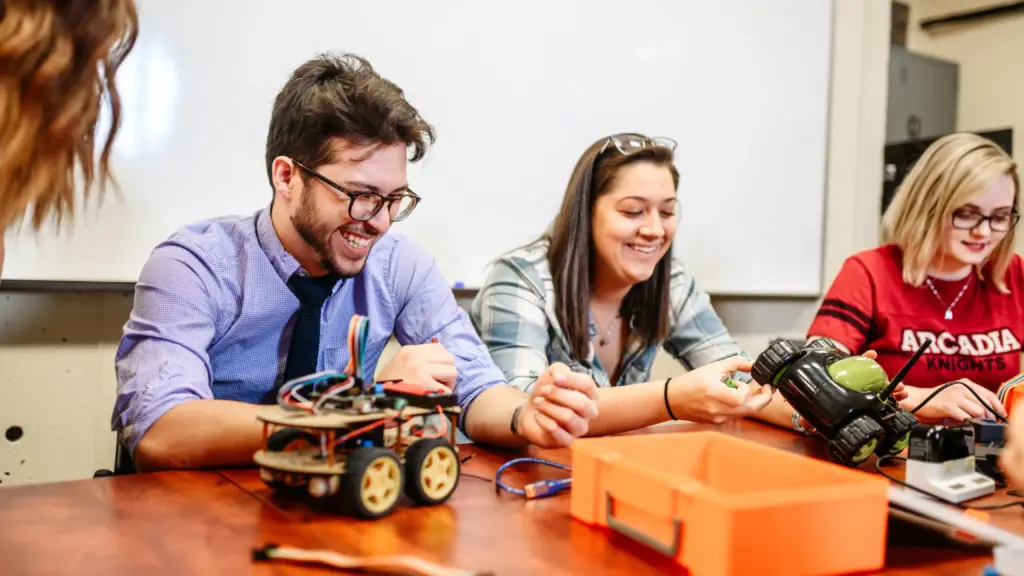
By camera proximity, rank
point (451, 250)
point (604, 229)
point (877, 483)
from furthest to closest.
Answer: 1. point (451, 250)
2. point (604, 229)
3. point (877, 483)

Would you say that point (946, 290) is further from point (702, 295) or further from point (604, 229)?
point (604, 229)

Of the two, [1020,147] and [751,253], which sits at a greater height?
[1020,147]

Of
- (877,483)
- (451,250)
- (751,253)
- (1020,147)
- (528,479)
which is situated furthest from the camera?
(1020,147)

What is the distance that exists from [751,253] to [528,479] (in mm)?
1981

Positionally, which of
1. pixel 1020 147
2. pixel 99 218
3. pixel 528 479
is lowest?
pixel 528 479

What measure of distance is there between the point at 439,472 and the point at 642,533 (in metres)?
0.23

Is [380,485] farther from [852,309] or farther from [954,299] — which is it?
[954,299]

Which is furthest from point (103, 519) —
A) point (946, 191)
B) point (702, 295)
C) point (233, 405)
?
point (946, 191)

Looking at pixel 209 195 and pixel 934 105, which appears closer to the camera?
pixel 209 195

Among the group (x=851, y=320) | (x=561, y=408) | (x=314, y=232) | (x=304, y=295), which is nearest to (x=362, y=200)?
(x=314, y=232)

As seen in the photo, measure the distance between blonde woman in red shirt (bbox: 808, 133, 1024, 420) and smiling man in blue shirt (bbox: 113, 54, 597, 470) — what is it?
1009 mm

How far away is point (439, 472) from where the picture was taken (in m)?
0.85

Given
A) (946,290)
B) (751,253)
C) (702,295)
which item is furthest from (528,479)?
(751,253)

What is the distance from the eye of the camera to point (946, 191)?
1892 millimetres
